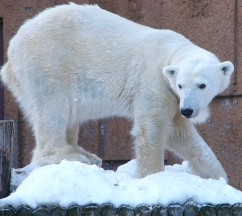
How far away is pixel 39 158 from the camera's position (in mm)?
4344

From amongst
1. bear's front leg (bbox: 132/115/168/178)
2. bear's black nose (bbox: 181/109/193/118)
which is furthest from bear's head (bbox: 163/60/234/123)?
bear's front leg (bbox: 132/115/168/178)

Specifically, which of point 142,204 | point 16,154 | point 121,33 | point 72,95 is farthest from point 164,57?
point 16,154

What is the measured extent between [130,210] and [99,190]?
0.19 meters

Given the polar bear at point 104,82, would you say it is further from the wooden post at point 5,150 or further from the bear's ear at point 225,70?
the wooden post at point 5,150

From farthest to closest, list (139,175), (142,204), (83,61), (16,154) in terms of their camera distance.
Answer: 1. (16,154)
2. (83,61)
3. (139,175)
4. (142,204)

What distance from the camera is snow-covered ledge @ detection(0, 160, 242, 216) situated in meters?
2.89

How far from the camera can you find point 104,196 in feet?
9.85

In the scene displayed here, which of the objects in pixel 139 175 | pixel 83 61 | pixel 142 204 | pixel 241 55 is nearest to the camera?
pixel 142 204

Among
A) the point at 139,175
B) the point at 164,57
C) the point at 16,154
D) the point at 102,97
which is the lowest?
the point at 16,154

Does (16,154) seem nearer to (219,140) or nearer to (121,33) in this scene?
(219,140)

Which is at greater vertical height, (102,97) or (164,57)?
(164,57)

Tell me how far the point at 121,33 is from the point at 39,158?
1053 millimetres

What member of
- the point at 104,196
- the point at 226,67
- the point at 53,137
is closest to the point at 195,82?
the point at 226,67

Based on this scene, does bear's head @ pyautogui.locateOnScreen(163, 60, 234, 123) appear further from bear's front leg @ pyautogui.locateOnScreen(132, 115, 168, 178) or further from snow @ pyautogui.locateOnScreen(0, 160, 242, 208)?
snow @ pyautogui.locateOnScreen(0, 160, 242, 208)
